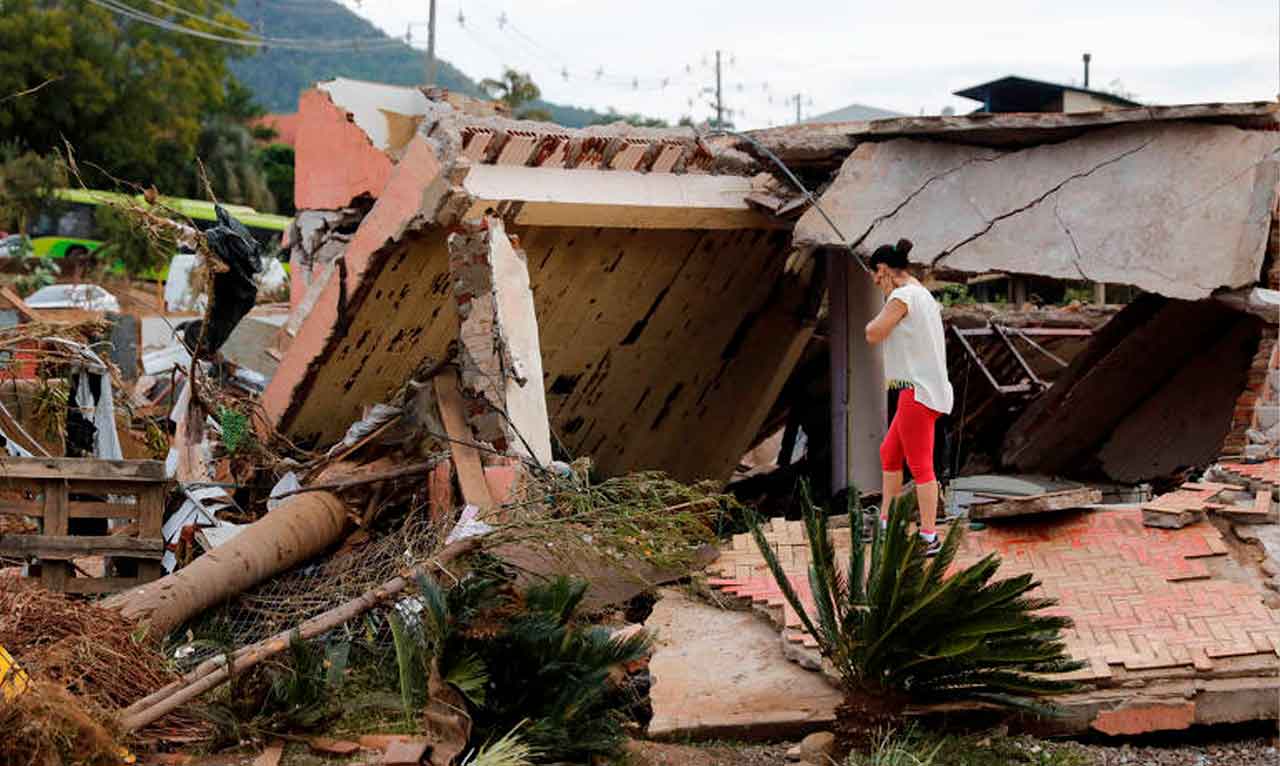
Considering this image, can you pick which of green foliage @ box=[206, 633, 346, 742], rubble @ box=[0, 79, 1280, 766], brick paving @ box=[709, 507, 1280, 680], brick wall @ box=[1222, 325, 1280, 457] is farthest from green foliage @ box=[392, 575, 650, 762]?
brick wall @ box=[1222, 325, 1280, 457]

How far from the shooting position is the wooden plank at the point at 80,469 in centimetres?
780

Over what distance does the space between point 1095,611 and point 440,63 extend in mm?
110164

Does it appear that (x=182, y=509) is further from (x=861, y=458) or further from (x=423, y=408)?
(x=861, y=458)

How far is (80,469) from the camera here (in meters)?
7.85

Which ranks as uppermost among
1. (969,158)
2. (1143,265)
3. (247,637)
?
(969,158)

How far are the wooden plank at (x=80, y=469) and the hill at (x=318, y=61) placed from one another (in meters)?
105

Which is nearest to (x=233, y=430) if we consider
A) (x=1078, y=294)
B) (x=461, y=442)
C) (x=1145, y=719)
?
(x=461, y=442)

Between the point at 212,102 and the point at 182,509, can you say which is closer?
the point at 182,509

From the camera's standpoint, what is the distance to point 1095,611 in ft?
21.4

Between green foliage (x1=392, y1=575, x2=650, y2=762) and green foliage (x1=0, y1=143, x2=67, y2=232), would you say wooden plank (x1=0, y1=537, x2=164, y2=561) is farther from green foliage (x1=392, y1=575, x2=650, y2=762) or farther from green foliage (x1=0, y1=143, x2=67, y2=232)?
green foliage (x1=0, y1=143, x2=67, y2=232)

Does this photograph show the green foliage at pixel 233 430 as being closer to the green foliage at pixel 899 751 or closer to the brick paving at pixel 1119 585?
the brick paving at pixel 1119 585

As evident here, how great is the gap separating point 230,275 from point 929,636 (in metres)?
5.23

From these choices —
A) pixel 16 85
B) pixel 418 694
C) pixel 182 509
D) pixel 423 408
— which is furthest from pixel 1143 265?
pixel 16 85

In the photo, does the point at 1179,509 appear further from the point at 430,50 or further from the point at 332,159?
the point at 430,50
